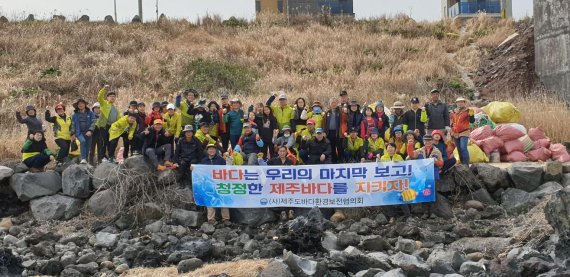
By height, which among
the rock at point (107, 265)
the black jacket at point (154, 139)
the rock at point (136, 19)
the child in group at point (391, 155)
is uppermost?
the rock at point (136, 19)

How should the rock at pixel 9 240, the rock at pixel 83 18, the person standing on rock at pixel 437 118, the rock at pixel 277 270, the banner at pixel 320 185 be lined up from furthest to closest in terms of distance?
the rock at pixel 83 18
the person standing on rock at pixel 437 118
the banner at pixel 320 185
the rock at pixel 9 240
the rock at pixel 277 270

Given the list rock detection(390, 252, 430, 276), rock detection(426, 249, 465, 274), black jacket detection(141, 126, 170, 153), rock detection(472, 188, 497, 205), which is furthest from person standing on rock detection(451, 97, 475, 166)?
black jacket detection(141, 126, 170, 153)

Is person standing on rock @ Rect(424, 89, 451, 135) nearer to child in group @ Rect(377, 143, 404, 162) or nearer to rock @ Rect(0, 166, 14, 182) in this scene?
child in group @ Rect(377, 143, 404, 162)

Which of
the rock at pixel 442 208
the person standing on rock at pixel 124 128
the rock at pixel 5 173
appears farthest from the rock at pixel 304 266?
the rock at pixel 5 173

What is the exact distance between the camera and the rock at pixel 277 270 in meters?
9.88

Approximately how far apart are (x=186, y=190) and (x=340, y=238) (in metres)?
3.67

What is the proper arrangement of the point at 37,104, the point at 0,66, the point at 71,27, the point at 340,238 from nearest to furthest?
the point at 340,238, the point at 37,104, the point at 0,66, the point at 71,27

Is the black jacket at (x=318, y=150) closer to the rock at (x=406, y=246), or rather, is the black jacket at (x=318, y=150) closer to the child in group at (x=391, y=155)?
the child in group at (x=391, y=155)

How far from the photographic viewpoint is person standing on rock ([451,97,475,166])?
48.2 feet

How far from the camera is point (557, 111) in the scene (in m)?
19.0

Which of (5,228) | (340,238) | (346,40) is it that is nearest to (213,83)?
(346,40)

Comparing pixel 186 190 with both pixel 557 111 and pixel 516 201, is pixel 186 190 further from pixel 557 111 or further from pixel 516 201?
pixel 557 111

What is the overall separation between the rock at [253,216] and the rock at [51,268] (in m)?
3.71

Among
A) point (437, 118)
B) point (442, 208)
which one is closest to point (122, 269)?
point (442, 208)
